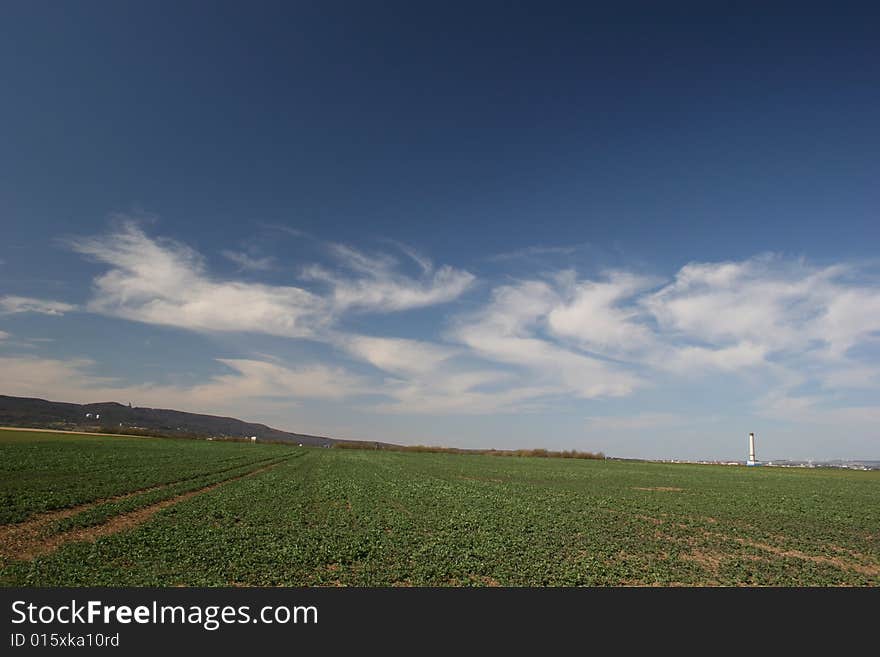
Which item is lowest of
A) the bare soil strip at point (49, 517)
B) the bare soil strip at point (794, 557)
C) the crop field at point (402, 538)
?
the bare soil strip at point (49, 517)

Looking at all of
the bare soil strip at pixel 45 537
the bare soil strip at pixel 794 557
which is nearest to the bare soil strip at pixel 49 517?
the bare soil strip at pixel 45 537

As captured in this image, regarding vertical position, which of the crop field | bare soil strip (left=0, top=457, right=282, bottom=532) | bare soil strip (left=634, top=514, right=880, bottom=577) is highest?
bare soil strip (left=634, top=514, right=880, bottom=577)

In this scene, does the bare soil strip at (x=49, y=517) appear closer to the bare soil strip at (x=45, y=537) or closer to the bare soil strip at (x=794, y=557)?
the bare soil strip at (x=45, y=537)

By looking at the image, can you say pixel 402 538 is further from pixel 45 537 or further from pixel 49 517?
pixel 49 517

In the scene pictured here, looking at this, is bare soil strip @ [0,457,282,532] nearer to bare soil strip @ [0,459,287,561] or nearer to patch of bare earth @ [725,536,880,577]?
bare soil strip @ [0,459,287,561]

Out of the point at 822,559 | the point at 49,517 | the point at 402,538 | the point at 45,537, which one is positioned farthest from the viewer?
the point at 49,517

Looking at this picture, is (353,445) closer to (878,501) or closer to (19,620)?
(878,501)

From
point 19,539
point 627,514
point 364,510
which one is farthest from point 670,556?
point 19,539

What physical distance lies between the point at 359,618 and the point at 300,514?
54.6 ft

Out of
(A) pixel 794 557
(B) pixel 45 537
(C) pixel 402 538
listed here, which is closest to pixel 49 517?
(B) pixel 45 537

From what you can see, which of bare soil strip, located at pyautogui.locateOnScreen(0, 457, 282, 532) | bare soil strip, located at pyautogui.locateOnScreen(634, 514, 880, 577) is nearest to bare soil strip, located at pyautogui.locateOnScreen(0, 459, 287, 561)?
bare soil strip, located at pyautogui.locateOnScreen(0, 457, 282, 532)

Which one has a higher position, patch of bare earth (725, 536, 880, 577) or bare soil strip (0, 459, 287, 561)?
patch of bare earth (725, 536, 880, 577)

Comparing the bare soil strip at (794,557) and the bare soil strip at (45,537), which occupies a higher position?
the bare soil strip at (794,557)

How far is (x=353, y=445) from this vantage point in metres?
183
